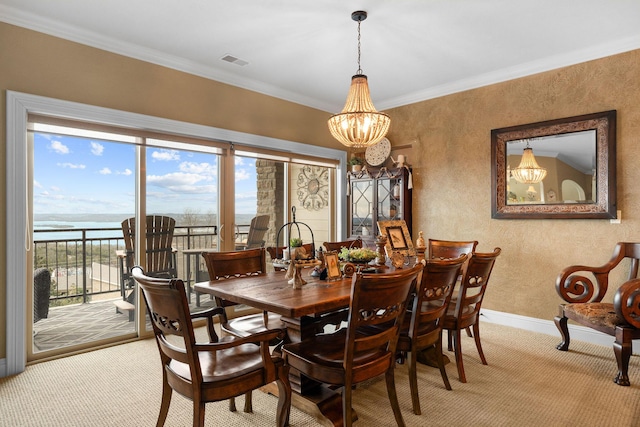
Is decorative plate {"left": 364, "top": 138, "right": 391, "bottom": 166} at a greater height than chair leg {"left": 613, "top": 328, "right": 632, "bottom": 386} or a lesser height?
greater

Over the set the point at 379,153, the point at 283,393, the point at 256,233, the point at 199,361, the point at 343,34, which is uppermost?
the point at 343,34

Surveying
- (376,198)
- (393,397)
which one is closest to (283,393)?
(393,397)

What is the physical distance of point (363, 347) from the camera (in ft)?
5.90

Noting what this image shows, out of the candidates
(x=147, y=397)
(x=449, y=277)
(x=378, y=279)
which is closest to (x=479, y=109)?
(x=449, y=277)

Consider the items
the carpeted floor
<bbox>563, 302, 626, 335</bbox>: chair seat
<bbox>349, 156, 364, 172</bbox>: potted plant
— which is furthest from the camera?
<bbox>349, 156, 364, 172</bbox>: potted plant

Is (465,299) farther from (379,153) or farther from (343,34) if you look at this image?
(379,153)

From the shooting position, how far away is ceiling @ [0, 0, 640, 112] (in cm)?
278

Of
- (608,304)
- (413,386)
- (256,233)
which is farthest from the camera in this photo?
(256,233)

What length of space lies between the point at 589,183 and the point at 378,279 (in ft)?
9.91

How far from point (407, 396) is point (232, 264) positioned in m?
1.54

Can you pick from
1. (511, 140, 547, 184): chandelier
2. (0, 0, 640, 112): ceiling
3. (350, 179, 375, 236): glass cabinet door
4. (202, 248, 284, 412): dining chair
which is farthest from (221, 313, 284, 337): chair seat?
(511, 140, 547, 184): chandelier

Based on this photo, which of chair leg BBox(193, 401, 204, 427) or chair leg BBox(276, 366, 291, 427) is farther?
chair leg BBox(276, 366, 291, 427)

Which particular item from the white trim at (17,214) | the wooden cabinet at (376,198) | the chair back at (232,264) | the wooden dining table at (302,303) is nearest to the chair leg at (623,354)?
the wooden dining table at (302,303)

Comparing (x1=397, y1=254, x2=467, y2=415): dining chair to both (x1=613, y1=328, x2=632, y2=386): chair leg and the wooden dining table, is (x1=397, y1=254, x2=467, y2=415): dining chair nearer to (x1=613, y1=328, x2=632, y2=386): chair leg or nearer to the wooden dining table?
the wooden dining table
